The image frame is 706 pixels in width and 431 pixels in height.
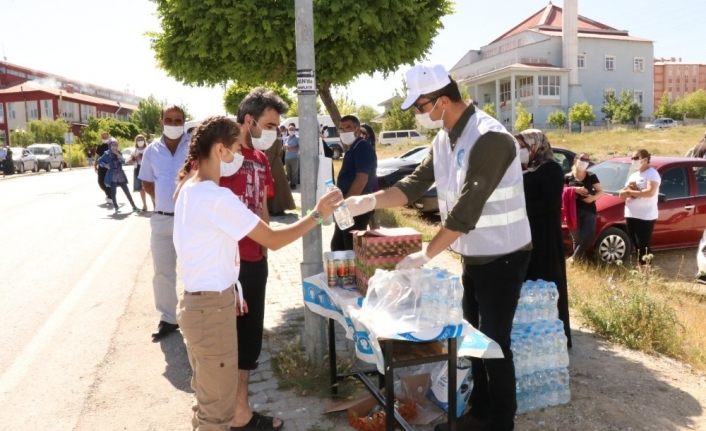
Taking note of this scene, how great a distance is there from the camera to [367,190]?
623cm

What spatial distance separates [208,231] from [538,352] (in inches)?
93.3

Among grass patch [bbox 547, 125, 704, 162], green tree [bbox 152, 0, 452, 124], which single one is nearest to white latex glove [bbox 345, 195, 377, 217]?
green tree [bbox 152, 0, 452, 124]

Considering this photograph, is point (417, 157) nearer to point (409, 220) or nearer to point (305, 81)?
point (409, 220)

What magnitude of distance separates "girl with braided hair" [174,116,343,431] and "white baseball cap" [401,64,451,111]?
0.97 m

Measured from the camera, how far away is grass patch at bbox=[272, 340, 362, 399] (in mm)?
4219

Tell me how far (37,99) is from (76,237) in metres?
72.0

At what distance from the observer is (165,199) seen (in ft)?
17.8

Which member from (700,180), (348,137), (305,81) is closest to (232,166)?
(305,81)

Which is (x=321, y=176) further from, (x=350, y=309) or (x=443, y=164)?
(x=350, y=309)

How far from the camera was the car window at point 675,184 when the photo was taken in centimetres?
897

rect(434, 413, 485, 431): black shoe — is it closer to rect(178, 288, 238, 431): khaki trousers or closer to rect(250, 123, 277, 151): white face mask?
rect(178, 288, 238, 431): khaki trousers

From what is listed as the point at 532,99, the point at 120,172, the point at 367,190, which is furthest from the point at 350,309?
the point at 532,99

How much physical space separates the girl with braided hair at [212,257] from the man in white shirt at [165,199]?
97.0 inches

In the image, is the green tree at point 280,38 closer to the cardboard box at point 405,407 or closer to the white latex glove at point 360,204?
the white latex glove at point 360,204
